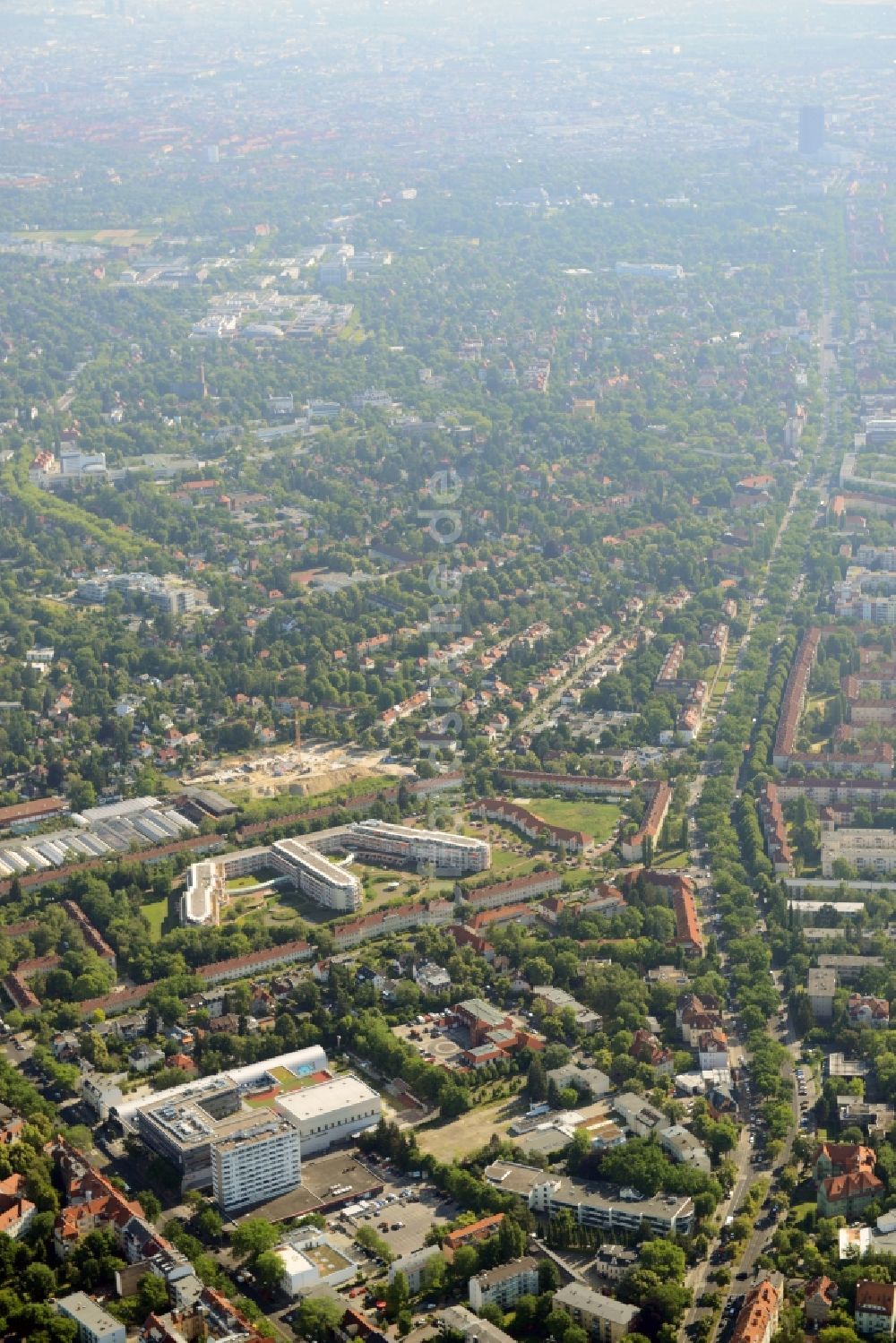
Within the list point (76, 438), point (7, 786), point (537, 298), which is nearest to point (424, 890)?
point (7, 786)

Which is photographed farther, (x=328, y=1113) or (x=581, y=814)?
(x=581, y=814)

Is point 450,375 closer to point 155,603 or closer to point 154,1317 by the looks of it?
point 155,603

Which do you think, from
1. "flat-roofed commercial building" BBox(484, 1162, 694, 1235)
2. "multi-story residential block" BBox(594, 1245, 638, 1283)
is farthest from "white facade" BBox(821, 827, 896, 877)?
"multi-story residential block" BBox(594, 1245, 638, 1283)

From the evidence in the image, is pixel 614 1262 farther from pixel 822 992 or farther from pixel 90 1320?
pixel 822 992

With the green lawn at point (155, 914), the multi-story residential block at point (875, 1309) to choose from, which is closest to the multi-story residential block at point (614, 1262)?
the multi-story residential block at point (875, 1309)

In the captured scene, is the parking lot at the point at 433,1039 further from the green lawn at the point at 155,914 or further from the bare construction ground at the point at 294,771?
the bare construction ground at the point at 294,771

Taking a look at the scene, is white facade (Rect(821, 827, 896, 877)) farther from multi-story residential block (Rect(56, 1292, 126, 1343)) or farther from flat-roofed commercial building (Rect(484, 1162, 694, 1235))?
multi-story residential block (Rect(56, 1292, 126, 1343))

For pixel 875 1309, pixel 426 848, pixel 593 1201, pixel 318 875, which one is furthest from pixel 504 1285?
pixel 426 848
